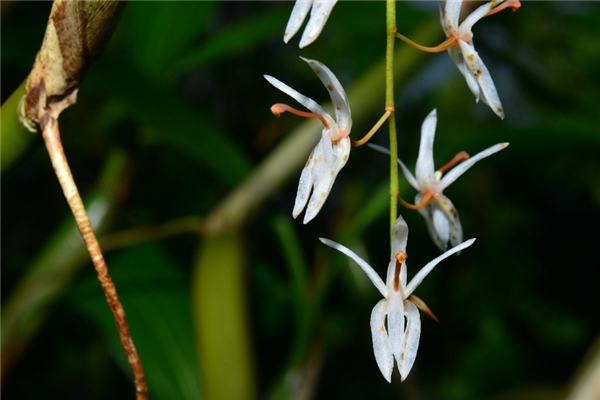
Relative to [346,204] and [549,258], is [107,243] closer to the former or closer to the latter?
[346,204]

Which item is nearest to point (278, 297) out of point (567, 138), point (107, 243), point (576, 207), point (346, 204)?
point (346, 204)

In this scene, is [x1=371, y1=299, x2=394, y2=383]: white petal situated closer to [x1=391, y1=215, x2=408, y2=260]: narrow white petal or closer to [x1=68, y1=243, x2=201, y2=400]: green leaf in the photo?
[x1=391, y1=215, x2=408, y2=260]: narrow white petal

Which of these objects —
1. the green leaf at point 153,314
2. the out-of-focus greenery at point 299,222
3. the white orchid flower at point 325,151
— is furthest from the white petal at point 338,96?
the green leaf at point 153,314

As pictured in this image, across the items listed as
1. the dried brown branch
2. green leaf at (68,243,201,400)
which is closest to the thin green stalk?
the dried brown branch

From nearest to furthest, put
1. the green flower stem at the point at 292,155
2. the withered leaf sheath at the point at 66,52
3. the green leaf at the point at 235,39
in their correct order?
1. the withered leaf sheath at the point at 66,52
2. the green flower stem at the point at 292,155
3. the green leaf at the point at 235,39

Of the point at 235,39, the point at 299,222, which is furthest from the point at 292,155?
the point at 299,222

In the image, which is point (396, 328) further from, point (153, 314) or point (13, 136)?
point (153, 314)

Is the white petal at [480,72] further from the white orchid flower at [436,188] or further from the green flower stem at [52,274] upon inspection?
the green flower stem at [52,274]
